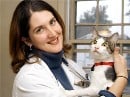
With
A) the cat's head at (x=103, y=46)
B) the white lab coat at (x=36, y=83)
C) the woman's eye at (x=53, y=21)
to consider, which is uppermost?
the woman's eye at (x=53, y=21)

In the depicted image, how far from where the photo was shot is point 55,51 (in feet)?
4.46

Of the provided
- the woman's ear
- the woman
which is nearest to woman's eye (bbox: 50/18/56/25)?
the woman

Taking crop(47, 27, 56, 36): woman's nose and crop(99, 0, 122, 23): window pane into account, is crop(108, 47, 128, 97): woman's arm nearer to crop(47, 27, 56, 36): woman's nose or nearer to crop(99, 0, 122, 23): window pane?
crop(47, 27, 56, 36): woman's nose

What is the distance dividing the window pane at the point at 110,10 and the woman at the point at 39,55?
1054 millimetres

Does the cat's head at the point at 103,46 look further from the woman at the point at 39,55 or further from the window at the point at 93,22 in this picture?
the window at the point at 93,22

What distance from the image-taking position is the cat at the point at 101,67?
1348mm

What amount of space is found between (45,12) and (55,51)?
0.18 m

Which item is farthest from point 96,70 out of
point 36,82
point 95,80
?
point 36,82

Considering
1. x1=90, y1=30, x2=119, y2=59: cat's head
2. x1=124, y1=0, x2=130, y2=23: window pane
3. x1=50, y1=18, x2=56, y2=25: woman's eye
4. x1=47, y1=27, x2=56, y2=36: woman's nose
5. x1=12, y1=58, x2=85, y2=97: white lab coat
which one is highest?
x1=124, y1=0, x2=130, y2=23: window pane

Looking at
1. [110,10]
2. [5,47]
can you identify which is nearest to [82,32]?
[110,10]

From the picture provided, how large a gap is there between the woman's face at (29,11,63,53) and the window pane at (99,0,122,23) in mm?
1124

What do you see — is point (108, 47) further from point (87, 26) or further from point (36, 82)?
Answer: point (87, 26)

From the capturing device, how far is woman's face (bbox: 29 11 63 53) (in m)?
1.31

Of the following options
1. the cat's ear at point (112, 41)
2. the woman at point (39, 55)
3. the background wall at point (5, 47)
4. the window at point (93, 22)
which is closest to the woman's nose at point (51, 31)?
the woman at point (39, 55)
